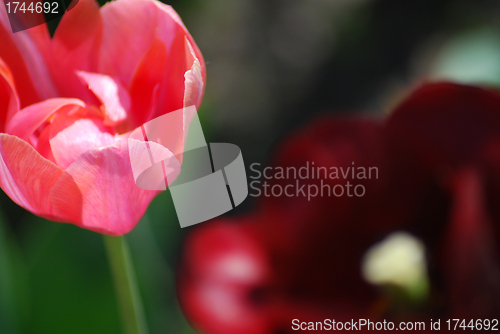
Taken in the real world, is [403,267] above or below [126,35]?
below

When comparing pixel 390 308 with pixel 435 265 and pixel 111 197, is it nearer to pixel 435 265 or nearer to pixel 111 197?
pixel 435 265

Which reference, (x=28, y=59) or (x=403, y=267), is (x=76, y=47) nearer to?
(x=28, y=59)

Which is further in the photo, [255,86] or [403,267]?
[255,86]

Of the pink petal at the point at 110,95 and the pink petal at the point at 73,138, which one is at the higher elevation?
the pink petal at the point at 110,95

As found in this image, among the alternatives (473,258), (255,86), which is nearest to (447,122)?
(473,258)

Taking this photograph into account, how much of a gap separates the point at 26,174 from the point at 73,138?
0.02 metres

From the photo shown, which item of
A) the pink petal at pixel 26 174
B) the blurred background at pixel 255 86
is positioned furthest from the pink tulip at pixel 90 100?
the blurred background at pixel 255 86

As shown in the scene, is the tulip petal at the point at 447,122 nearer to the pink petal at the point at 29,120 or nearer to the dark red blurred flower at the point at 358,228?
the dark red blurred flower at the point at 358,228

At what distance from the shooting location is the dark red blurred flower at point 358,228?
0.18 meters

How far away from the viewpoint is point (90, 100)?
161 mm

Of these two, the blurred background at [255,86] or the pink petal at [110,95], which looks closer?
the pink petal at [110,95]

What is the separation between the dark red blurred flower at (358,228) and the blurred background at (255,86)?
0.12ft

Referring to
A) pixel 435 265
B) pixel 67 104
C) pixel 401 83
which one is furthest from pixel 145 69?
pixel 401 83

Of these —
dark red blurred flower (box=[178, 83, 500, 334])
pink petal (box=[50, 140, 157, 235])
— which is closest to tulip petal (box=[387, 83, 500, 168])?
dark red blurred flower (box=[178, 83, 500, 334])
